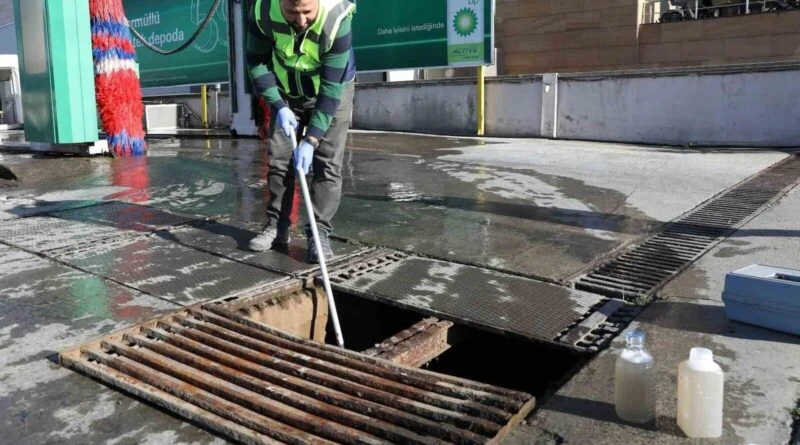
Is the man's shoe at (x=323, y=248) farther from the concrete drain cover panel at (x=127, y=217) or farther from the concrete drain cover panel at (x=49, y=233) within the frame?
the concrete drain cover panel at (x=49, y=233)

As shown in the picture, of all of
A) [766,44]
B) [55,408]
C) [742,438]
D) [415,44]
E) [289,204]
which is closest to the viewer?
[742,438]

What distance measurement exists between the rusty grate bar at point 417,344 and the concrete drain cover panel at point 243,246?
2.89 feet

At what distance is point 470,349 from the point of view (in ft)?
10.5

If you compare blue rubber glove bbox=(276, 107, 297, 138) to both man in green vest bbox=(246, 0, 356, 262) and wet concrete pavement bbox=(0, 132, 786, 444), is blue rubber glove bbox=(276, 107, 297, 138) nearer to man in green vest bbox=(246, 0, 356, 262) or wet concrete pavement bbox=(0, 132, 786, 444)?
man in green vest bbox=(246, 0, 356, 262)

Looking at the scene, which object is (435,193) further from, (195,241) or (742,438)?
(742,438)

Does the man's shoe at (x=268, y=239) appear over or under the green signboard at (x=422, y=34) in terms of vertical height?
under

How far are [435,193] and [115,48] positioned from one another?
4.80 meters

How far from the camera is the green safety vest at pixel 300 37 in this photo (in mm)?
3480

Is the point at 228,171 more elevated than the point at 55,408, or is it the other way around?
the point at 228,171

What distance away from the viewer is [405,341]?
2.68 meters

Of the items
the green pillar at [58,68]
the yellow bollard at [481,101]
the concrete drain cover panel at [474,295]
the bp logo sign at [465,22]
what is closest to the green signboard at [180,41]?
the bp logo sign at [465,22]

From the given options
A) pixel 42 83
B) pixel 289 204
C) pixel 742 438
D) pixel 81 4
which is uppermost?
pixel 81 4

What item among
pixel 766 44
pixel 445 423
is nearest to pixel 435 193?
pixel 445 423

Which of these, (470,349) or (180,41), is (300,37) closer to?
(470,349)
